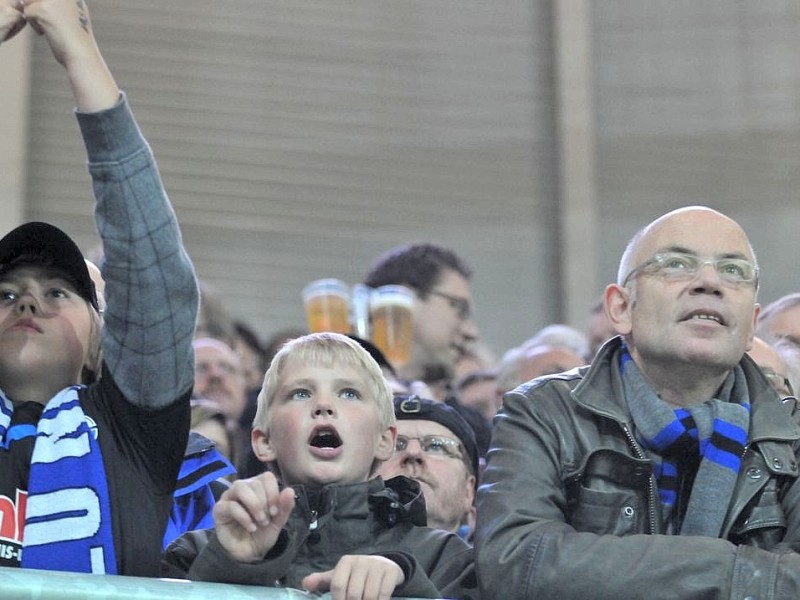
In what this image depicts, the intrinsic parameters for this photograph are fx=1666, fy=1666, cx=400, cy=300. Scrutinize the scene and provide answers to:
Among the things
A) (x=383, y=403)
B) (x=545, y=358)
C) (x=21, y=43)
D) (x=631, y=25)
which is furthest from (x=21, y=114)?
(x=383, y=403)

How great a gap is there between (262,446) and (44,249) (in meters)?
0.56

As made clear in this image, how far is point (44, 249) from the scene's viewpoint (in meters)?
3.04

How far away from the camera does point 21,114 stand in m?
8.17

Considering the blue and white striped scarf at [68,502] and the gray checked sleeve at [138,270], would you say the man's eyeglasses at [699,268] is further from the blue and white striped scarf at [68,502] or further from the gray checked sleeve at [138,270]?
the blue and white striped scarf at [68,502]

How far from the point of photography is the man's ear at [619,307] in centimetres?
330

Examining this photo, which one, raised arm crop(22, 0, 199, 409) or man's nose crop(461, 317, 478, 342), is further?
man's nose crop(461, 317, 478, 342)

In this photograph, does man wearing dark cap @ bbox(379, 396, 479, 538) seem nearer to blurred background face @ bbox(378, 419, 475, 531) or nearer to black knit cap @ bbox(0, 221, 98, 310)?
blurred background face @ bbox(378, 419, 475, 531)

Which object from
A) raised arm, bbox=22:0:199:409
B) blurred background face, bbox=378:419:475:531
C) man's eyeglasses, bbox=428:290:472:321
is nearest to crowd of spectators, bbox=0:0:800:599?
raised arm, bbox=22:0:199:409

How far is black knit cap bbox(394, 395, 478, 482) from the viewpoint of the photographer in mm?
3758

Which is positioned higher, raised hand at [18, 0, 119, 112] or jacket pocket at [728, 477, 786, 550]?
raised hand at [18, 0, 119, 112]

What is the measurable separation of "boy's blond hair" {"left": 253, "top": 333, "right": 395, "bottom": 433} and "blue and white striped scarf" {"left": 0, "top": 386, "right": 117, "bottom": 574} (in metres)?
0.49

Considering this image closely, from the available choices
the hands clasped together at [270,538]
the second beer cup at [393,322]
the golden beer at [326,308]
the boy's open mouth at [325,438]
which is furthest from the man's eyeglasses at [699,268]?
the golden beer at [326,308]

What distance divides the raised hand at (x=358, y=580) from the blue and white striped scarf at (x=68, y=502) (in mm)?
387

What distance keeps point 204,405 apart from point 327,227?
4476mm
